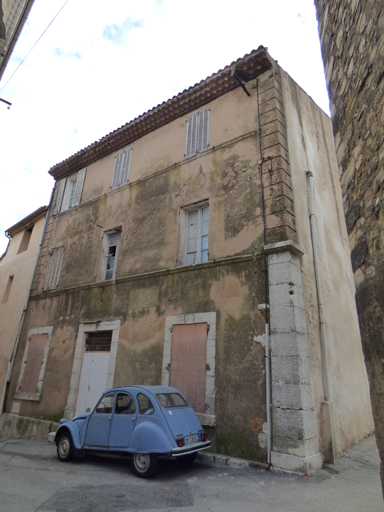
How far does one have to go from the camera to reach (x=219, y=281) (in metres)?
7.26

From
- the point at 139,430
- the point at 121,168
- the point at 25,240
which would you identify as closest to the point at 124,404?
the point at 139,430

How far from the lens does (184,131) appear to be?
9.79 m

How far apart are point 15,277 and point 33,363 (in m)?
4.51

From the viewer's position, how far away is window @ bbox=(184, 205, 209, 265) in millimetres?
8159

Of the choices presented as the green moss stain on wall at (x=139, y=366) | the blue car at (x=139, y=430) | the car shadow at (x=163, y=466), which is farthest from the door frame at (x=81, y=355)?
the car shadow at (x=163, y=466)

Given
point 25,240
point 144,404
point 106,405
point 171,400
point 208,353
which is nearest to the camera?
point 144,404

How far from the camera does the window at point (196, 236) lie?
816 centimetres

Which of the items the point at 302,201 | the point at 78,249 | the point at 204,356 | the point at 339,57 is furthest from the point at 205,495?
the point at 78,249

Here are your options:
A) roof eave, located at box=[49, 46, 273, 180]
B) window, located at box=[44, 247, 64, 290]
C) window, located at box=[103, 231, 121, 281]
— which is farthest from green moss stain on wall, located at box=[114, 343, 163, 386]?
roof eave, located at box=[49, 46, 273, 180]

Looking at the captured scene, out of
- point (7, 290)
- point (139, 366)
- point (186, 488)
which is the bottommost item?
point (186, 488)

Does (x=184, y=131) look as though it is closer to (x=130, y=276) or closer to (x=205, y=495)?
(x=130, y=276)

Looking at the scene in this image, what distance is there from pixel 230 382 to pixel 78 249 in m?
7.09

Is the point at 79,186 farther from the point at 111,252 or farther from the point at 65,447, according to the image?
the point at 65,447

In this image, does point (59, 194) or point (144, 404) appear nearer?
point (144, 404)
